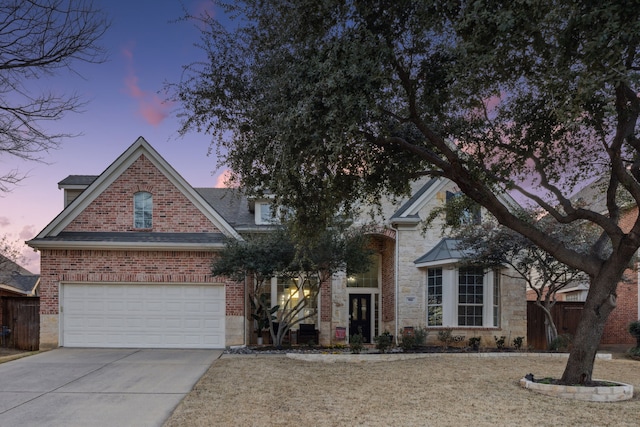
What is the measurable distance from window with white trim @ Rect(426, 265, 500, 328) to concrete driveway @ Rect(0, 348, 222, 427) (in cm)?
810

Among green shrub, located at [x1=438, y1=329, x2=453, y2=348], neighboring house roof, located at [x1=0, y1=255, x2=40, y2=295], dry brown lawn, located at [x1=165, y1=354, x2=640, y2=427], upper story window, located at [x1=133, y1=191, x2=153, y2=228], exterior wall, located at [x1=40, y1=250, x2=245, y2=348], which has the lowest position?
green shrub, located at [x1=438, y1=329, x2=453, y2=348]

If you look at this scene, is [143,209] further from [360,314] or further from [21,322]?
[360,314]

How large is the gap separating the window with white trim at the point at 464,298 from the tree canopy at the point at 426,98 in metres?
7.18

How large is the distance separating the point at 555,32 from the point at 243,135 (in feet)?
19.8

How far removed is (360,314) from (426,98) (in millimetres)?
13764

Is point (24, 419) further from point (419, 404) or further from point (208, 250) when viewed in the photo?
point (208, 250)

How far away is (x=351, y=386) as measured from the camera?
1096 cm

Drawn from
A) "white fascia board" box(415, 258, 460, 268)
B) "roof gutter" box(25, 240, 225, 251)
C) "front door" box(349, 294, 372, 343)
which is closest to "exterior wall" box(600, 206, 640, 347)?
"white fascia board" box(415, 258, 460, 268)

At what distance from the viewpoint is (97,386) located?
1091 centimetres

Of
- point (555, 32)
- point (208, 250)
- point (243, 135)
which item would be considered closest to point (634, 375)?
point (555, 32)

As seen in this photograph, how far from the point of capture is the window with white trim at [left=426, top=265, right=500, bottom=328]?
62.7 feet

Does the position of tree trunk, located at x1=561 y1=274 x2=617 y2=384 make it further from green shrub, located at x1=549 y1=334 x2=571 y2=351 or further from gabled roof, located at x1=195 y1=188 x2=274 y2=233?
gabled roof, located at x1=195 y1=188 x2=274 y2=233

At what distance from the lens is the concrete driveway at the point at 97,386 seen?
856 cm

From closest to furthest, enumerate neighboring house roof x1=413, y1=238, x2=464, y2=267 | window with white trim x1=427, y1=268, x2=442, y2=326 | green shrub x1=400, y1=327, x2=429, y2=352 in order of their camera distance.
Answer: green shrub x1=400, y1=327, x2=429, y2=352
neighboring house roof x1=413, y1=238, x2=464, y2=267
window with white trim x1=427, y1=268, x2=442, y2=326
